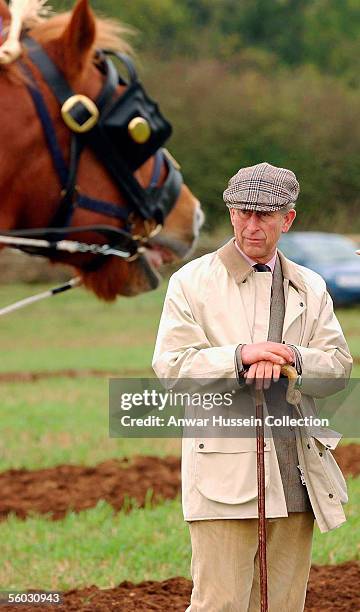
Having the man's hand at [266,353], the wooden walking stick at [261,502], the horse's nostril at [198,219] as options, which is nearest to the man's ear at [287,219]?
the man's hand at [266,353]

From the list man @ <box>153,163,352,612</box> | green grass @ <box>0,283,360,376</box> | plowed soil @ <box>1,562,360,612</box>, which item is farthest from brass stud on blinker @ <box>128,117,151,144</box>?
green grass @ <box>0,283,360,376</box>

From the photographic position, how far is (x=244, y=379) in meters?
3.17

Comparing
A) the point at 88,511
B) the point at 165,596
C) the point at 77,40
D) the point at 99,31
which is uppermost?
the point at 99,31

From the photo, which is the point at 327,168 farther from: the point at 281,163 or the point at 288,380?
the point at 288,380

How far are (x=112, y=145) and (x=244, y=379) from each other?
1.96m

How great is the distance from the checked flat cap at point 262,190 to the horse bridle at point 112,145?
1481mm

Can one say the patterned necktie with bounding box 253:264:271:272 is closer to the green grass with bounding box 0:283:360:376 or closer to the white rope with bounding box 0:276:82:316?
the white rope with bounding box 0:276:82:316

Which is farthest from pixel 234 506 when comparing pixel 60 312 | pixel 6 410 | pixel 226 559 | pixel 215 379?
Result: pixel 60 312

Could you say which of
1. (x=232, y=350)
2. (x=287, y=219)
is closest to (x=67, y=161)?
(x=287, y=219)

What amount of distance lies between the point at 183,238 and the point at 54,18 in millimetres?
1132

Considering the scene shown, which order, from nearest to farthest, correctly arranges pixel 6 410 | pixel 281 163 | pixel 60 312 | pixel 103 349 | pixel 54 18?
pixel 54 18
pixel 6 410
pixel 103 349
pixel 60 312
pixel 281 163

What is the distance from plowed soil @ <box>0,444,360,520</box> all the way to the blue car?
1411 centimetres

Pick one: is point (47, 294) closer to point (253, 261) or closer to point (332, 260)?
point (253, 261)

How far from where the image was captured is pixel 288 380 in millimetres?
3256
